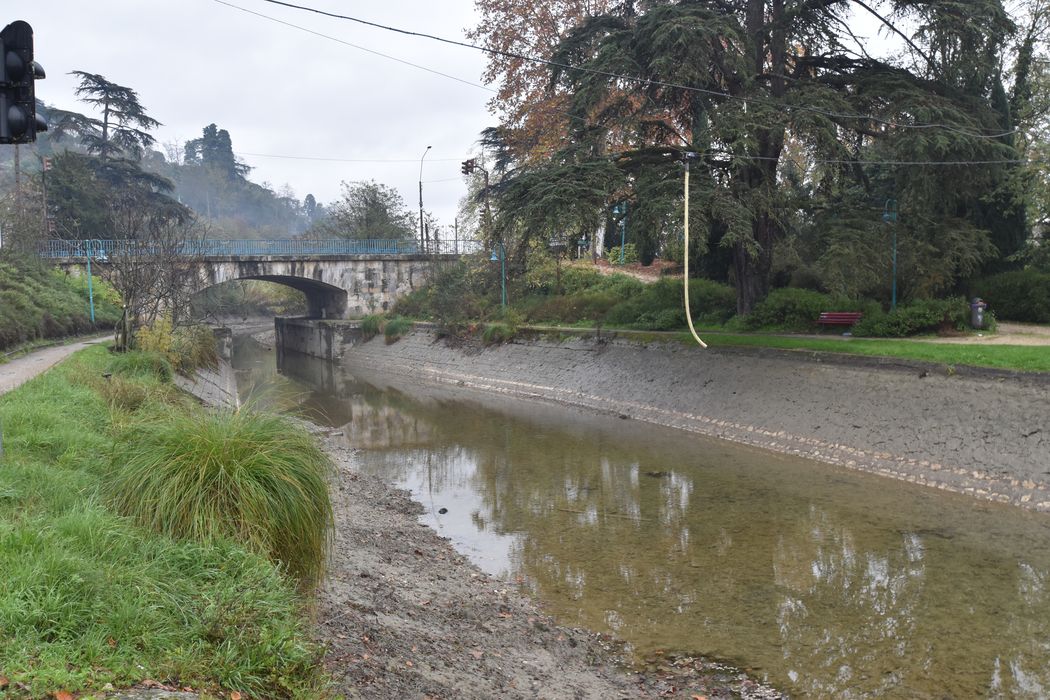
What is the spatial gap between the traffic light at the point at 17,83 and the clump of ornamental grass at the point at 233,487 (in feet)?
9.37

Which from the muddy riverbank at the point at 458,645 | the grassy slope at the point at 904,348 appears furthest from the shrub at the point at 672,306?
the muddy riverbank at the point at 458,645

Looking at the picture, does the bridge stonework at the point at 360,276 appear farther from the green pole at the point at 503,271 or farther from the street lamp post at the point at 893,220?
the street lamp post at the point at 893,220

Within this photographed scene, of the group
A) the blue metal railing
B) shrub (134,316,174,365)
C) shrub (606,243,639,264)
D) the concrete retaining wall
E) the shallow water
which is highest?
the blue metal railing

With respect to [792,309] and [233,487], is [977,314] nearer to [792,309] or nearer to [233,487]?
[792,309]

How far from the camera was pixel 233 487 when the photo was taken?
6660mm

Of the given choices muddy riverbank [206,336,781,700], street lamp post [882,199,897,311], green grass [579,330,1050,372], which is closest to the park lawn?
green grass [579,330,1050,372]

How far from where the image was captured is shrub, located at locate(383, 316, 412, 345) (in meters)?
42.6

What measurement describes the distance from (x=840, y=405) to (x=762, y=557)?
7.55 m

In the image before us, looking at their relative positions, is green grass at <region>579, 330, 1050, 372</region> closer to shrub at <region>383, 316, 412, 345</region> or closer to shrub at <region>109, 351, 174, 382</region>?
shrub at <region>109, 351, 174, 382</region>

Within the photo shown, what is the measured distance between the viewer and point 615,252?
41.2m

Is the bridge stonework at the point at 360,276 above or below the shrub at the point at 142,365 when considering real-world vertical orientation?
above

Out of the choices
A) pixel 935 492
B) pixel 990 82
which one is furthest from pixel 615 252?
pixel 935 492

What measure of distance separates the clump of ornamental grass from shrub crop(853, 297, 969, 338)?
1713cm

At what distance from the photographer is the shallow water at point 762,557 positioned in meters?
7.77
